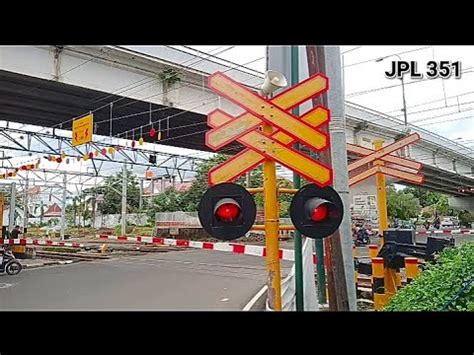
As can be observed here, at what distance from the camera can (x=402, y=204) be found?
10.0 ft

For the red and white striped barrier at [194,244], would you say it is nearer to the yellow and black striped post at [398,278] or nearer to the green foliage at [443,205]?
the yellow and black striped post at [398,278]

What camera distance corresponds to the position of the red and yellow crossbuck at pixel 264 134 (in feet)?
4.34

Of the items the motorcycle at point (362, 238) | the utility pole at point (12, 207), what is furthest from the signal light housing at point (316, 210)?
the utility pole at point (12, 207)

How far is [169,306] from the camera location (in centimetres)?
173

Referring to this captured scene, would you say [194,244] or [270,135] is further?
[194,244]

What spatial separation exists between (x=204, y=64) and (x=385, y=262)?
5.39 ft

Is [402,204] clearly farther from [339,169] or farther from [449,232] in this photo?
[339,169]

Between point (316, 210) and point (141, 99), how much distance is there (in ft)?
8.41

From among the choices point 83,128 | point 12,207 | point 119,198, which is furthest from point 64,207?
point 119,198

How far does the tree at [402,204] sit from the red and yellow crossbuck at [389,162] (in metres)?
0.16

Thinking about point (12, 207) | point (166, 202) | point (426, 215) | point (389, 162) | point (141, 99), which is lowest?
point (426, 215)

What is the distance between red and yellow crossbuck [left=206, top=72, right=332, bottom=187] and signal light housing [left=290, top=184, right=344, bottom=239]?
7 centimetres

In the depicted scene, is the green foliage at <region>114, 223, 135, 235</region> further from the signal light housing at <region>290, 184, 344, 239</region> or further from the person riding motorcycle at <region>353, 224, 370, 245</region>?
the signal light housing at <region>290, 184, 344, 239</region>
